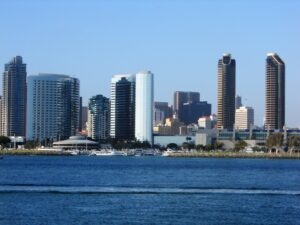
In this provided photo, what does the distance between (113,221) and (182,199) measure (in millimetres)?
17209

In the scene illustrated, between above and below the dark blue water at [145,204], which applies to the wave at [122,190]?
above

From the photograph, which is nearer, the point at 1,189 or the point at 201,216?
the point at 201,216

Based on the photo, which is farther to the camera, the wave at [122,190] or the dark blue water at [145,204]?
the wave at [122,190]

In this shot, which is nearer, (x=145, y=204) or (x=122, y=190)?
(x=145, y=204)

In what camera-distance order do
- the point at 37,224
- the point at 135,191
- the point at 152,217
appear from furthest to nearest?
1. the point at 135,191
2. the point at 152,217
3. the point at 37,224

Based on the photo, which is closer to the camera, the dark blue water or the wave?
the dark blue water

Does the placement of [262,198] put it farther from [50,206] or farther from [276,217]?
[50,206]

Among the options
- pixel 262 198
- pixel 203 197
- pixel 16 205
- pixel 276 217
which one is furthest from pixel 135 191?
pixel 276 217

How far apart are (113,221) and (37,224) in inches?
203

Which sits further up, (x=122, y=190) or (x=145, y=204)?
(x=122, y=190)

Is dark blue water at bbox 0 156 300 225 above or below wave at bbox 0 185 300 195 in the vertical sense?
below

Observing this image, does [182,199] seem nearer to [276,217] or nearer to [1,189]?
[276,217]

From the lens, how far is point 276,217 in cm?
5500

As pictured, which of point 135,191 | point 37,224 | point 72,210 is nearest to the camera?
point 37,224
